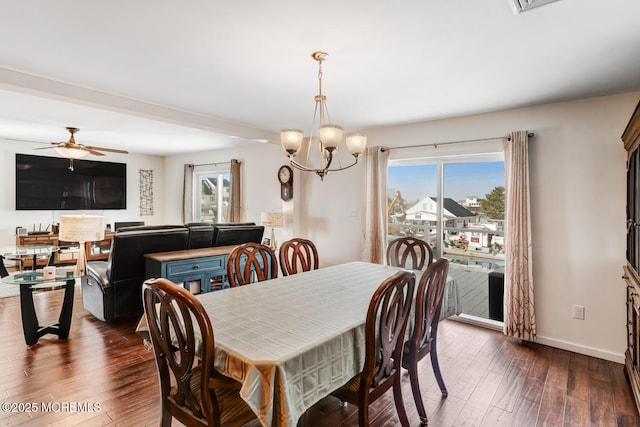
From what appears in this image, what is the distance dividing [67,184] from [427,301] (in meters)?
7.52

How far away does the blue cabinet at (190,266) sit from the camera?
11.2ft

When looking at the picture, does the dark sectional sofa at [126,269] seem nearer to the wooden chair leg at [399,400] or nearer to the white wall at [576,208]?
the wooden chair leg at [399,400]

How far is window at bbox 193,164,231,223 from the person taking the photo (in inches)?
268

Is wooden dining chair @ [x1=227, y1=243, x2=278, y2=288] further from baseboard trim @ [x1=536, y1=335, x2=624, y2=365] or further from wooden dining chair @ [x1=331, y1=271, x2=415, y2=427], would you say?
baseboard trim @ [x1=536, y1=335, x2=624, y2=365]

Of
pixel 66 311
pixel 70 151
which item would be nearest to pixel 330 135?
pixel 66 311

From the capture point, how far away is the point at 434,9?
1742 millimetres

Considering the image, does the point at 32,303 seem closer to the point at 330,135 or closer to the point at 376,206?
the point at 330,135

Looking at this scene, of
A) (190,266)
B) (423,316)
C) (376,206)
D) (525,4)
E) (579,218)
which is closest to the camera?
(525,4)

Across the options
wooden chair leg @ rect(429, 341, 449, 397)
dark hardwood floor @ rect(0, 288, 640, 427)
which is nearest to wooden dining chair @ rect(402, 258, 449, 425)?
wooden chair leg @ rect(429, 341, 449, 397)

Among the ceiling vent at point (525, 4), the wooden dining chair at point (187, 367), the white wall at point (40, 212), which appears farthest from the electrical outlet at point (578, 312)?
the white wall at point (40, 212)

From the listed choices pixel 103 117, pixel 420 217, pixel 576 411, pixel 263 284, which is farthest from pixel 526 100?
pixel 103 117

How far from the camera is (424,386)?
2.44m

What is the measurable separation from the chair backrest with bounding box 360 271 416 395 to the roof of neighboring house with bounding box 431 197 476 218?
254cm

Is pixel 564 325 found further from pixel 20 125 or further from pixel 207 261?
pixel 20 125
